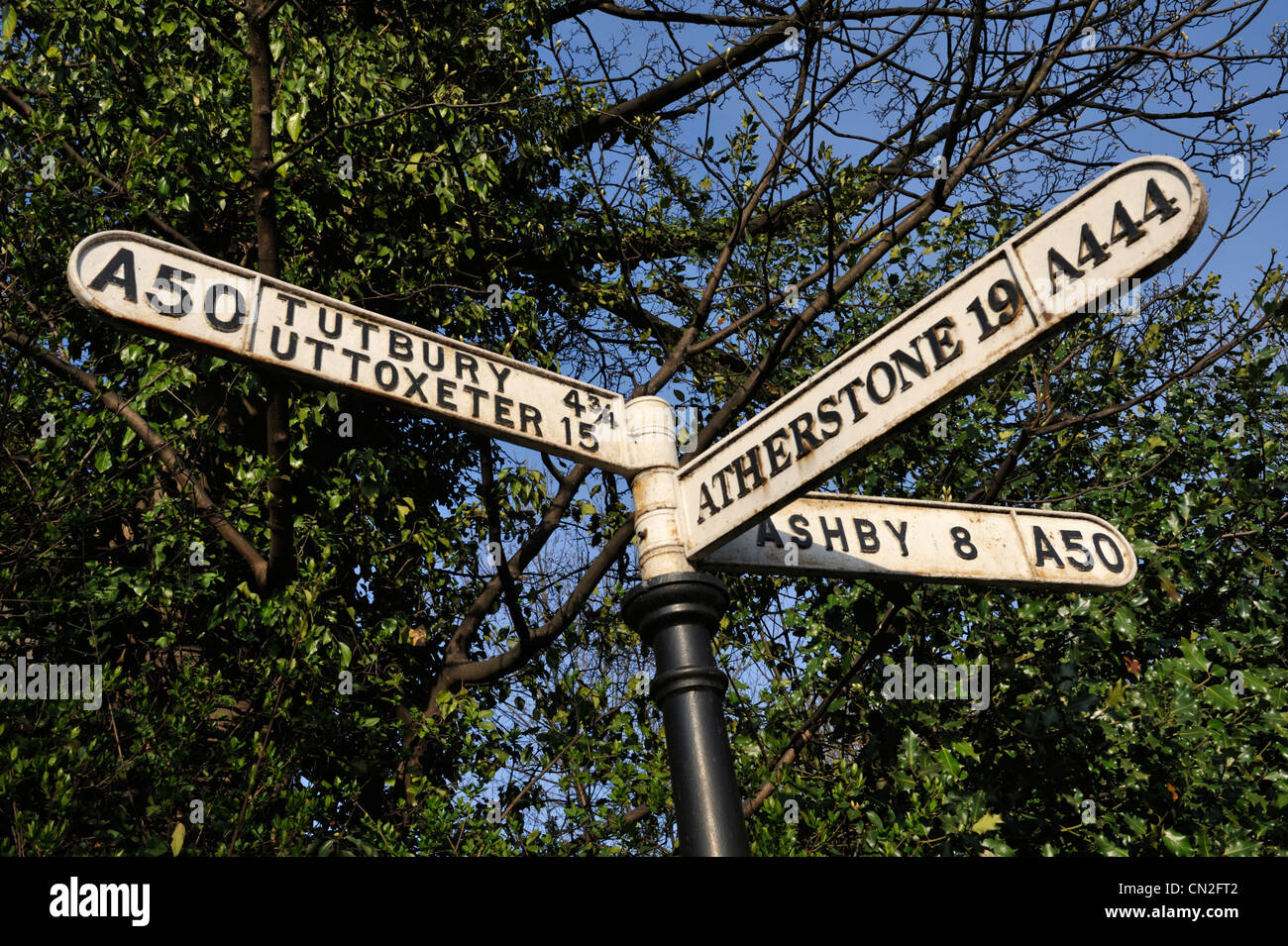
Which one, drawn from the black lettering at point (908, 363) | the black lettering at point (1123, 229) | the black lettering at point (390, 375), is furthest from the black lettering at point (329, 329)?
the black lettering at point (1123, 229)

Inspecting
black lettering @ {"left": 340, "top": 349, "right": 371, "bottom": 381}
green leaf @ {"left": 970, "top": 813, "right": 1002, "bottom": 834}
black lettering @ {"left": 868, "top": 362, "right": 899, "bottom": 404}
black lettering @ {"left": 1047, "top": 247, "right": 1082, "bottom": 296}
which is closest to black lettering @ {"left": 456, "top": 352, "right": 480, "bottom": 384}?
black lettering @ {"left": 340, "top": 349, "right": 371, "bottom": 381}

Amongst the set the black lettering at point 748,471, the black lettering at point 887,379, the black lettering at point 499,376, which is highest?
the black lettering at point 499,376

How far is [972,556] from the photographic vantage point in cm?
332

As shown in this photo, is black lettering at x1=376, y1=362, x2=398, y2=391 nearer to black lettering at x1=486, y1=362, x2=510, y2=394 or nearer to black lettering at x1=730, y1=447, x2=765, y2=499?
black lettering at x1=486, y1=362, x2=510, y2=394

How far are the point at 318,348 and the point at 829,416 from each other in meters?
1.34

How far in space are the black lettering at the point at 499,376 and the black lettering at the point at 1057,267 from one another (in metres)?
1.45

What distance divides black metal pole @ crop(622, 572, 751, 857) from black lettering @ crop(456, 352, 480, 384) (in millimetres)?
733

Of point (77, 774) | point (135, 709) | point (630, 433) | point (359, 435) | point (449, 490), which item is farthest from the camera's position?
point (449, 490)

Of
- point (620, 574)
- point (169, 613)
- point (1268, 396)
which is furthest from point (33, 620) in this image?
point (1268, 396)

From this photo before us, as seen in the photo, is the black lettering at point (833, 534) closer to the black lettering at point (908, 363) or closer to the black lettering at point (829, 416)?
the black lettering at point (829, 416)

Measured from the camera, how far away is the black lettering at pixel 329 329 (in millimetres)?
2928

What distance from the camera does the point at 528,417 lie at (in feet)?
10.1

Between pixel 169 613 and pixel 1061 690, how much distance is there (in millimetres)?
4693

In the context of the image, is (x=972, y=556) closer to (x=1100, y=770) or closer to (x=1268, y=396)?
(x=1100, y=770)
